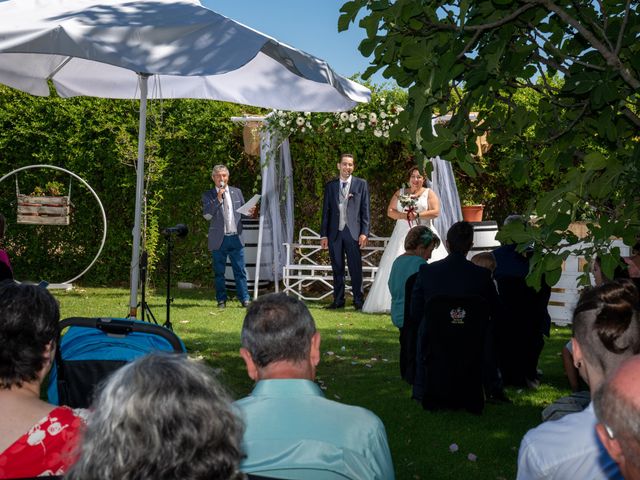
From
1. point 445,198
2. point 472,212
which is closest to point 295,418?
point 445,198

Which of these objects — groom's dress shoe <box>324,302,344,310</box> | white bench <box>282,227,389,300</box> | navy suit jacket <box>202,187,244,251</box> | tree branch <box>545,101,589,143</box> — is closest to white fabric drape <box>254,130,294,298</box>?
white bench <box>282,227,389,300</box>

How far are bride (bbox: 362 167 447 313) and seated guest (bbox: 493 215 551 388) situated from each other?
4.41 metres

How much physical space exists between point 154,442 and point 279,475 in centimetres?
91

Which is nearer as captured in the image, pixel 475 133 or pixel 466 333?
pixel 475 133

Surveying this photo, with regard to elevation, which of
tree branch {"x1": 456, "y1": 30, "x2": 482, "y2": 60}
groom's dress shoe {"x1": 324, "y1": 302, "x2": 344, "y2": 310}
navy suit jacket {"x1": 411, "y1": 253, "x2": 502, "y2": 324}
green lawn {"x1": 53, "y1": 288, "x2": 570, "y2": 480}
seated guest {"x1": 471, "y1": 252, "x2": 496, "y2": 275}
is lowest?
green lawn {"x1": 53, "y1": 288, "x2": 570, "y2": 480}

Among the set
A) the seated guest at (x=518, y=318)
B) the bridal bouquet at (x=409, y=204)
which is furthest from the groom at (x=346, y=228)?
the seated guest at (x=518, y=318)

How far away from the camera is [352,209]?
1195 cm

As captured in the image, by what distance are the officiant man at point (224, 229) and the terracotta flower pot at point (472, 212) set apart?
10.8ft

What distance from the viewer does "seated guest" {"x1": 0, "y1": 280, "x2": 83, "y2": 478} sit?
2.29 meters

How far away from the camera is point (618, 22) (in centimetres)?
405

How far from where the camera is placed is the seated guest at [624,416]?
4.53 ft

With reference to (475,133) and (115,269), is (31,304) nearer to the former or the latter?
(475,133)

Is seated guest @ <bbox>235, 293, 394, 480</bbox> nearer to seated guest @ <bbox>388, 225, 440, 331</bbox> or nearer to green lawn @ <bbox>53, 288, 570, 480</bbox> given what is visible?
green lawn @ <bbox>53, 288, 570, 480</bbox>

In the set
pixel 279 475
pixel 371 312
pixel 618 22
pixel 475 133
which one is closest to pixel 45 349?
pixel 279 475
